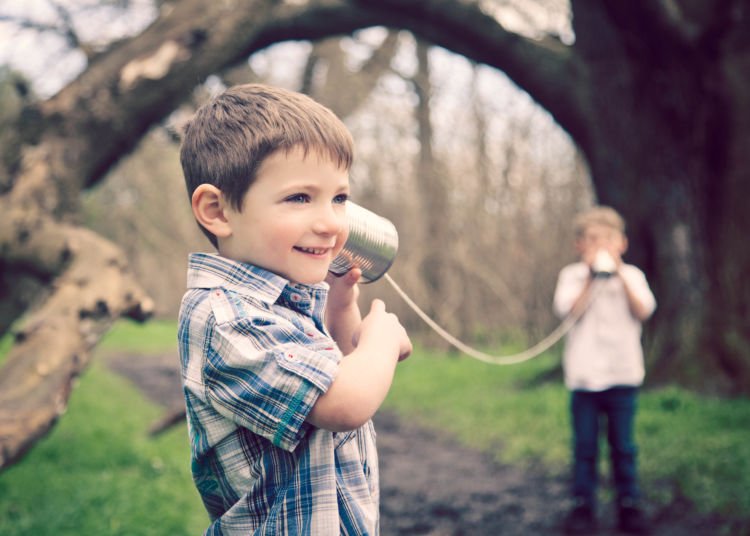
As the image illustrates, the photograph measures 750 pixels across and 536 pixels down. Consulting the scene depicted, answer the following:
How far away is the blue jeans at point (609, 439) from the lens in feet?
12.8

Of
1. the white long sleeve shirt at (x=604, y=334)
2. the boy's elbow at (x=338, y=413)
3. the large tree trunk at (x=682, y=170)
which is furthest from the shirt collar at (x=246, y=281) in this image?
the large tree trunk at (x=682, y=170)

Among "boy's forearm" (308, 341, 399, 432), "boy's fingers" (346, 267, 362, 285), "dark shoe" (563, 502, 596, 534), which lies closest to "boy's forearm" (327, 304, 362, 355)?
"boy's fingers" (346, 267, 362, 285)

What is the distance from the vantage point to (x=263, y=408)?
4.09ft

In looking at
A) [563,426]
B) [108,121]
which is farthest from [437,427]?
[108,121]

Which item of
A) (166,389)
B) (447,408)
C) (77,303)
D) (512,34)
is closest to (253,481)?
(77,303)

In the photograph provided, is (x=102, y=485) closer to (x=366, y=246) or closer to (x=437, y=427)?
(x=366, y=246)

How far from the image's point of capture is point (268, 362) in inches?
48.7

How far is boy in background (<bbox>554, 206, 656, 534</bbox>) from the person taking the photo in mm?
3916

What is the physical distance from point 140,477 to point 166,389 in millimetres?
5738

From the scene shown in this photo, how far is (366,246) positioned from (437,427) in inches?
211

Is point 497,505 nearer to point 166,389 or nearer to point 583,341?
point 583,341

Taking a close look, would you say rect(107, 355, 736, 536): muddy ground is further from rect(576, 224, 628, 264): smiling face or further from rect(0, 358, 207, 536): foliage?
rect(576, 224, 628, 264): smiling face

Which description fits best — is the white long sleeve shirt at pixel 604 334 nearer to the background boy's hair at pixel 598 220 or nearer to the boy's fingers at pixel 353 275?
the background boy's hair at pixel 598 220

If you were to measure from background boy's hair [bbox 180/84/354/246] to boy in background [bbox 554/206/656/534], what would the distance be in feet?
9.55
